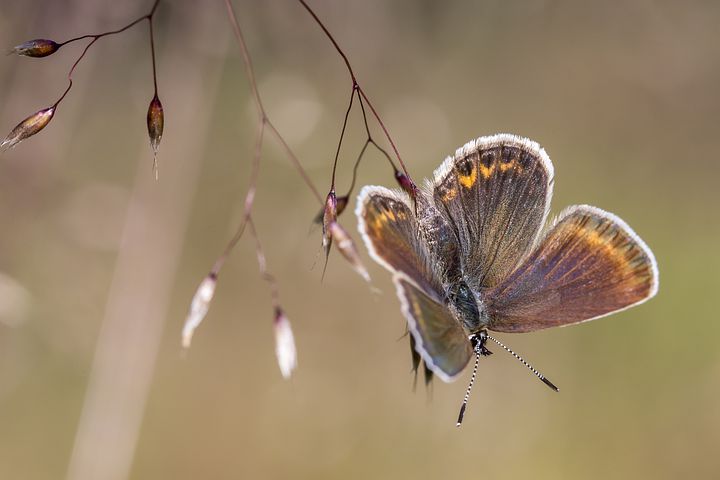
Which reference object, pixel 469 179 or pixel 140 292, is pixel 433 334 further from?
pixel 140 292

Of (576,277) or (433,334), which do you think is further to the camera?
(576,277)

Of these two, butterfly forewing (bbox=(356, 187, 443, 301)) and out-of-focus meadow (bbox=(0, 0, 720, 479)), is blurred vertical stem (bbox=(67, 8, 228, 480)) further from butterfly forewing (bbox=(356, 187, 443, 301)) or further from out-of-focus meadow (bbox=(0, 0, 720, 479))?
butterfly forewing (bbox=(356, 187, 443, 301))

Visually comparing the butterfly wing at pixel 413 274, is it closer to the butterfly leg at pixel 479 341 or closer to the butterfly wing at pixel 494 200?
the butterfly leg at pixel 479 341

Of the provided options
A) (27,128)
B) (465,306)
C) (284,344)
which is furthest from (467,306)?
(27,128)

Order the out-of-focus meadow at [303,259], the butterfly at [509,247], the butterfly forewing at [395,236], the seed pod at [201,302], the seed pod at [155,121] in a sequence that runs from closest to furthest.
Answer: the seed pod at [201,302]
the butterfly forewing at [395,236]
the seed pod at [155,121]
the butterfly at [509,247]
the out-of-focus meadow at [303,259]

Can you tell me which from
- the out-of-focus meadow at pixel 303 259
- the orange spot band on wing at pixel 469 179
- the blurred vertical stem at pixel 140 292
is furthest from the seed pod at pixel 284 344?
the blurred vertical stem at pixel 140 292

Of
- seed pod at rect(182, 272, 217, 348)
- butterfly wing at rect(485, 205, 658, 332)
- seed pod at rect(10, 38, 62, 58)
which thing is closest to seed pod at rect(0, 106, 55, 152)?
seed pod at rect(10, 38, 62, 58)

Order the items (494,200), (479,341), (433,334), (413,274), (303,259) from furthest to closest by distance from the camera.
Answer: (303,259) < (494,200) < (479,341) < (413,274) < (433,334)
